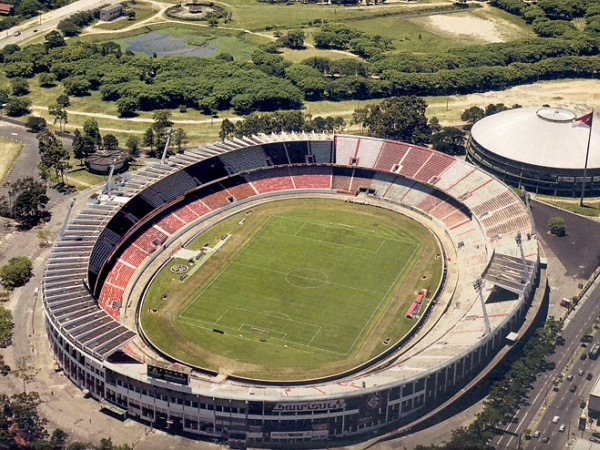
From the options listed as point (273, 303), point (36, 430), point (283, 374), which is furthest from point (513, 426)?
point (36, 430)

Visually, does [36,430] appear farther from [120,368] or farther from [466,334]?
[466,334]

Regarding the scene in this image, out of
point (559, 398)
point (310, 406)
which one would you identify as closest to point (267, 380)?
point (310, 406)

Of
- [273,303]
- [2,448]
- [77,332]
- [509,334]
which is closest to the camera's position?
[2,448]

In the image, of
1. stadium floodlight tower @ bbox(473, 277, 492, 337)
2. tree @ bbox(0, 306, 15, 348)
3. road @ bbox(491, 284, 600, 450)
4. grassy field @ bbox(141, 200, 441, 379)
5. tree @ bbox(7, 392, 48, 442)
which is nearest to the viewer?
tree @ bbox(7, 392, 48, 442)

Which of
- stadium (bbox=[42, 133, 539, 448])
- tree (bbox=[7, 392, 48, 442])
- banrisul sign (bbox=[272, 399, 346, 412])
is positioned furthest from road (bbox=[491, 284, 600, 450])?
tree (bbox=[7, 392, 48, 442])

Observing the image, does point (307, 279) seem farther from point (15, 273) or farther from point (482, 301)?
point (15, 273)

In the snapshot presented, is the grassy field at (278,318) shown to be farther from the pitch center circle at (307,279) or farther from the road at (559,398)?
the road at (559,398)

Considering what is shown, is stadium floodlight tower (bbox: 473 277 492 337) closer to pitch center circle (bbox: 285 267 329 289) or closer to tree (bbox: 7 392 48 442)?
pitch center circle (bbox: 285 267 329 289)
